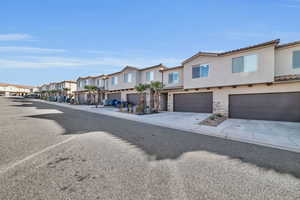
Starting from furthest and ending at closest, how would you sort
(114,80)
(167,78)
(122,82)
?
(114,80) → (122,82) → (167,78)

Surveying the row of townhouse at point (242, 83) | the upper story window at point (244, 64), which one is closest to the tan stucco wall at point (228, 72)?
the row of townhouse at point (242, 83)

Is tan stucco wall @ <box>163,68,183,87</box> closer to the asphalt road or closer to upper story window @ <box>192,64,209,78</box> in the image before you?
upper story window @ <box>192,64,209,78</box>

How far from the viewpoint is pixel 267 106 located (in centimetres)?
1060

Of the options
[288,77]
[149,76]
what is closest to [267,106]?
[288,77]

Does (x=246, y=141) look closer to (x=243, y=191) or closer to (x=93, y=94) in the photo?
(x=243, y=191)

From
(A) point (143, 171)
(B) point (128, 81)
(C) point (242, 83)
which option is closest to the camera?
(A) point (143, 171)

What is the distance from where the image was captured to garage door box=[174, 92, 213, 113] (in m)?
13.8

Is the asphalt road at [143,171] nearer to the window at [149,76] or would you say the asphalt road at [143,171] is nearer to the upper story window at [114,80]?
the window at [149,76]

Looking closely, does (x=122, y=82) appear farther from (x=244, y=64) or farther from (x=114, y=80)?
(x=244, y=64)

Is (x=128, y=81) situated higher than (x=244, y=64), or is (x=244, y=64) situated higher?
(x=244, y=64)

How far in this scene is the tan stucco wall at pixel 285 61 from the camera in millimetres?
9863

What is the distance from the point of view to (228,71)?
38.7 ft

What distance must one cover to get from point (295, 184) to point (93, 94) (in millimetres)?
31257

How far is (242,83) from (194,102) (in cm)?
495
